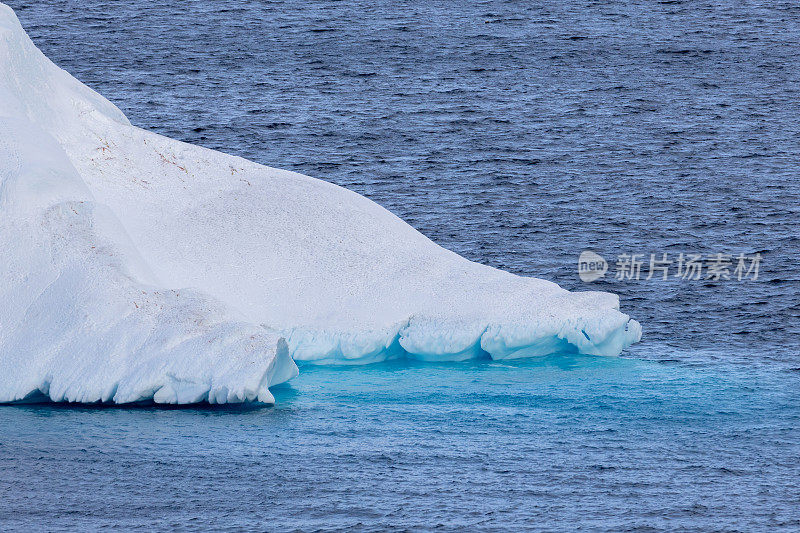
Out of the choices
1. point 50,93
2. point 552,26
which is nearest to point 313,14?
point 552,26

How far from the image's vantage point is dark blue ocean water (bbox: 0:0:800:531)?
15766mm

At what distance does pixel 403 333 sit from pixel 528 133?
1946 cm

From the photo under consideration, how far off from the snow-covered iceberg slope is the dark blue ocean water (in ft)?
1.85

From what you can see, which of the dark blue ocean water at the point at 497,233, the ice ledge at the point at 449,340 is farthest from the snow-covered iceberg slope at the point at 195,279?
the dark blue ocean water at the point at 497,233

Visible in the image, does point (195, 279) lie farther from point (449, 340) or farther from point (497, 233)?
point (497, 233)

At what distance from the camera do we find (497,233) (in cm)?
3066

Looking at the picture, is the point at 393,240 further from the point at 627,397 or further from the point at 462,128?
the point at 462,128

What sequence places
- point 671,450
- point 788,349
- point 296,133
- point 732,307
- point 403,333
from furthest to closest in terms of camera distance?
point 296,133, point 732,307, point 788,349, point 403,333, point 671,450

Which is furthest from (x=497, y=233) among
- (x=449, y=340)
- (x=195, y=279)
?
(x=195, y=279)

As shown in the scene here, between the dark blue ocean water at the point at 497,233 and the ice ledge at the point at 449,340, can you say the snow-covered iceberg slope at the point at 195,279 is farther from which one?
the dark blue ocean water at the point at 497,233

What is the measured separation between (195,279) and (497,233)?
10456mm

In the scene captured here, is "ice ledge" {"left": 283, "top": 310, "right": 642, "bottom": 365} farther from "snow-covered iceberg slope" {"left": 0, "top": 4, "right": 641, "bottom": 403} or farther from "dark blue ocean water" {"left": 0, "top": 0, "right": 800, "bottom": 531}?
"dark blue ocean water" {"left": 0, "top": 0, "right": 800, "bottom": 531}

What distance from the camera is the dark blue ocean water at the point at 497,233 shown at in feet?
51.7

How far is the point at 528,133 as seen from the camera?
131 feet
